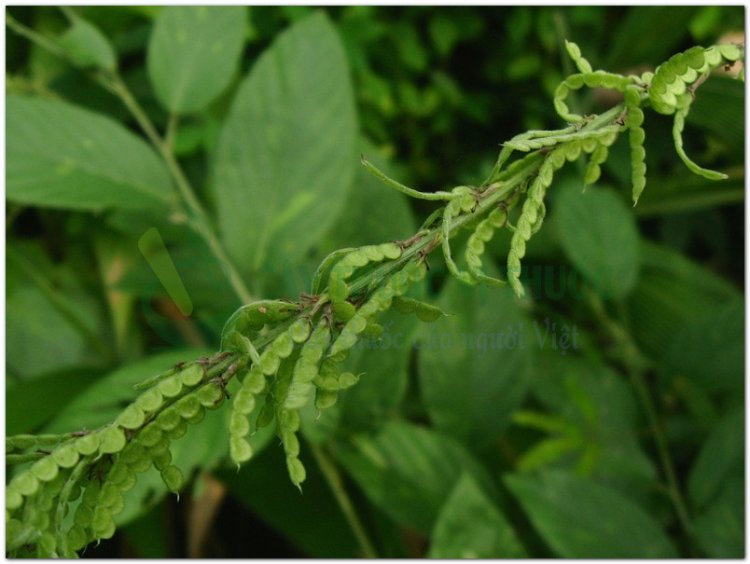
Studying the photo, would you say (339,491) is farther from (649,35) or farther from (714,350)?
(649,35)

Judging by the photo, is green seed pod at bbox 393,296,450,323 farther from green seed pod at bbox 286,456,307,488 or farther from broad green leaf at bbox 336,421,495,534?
broad green leaf at bbox 336,421,495,534

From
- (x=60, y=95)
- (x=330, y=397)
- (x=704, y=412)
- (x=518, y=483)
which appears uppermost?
(x=60, y=95)

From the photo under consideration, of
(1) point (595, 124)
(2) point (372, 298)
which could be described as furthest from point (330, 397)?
(1) point (595, 124)

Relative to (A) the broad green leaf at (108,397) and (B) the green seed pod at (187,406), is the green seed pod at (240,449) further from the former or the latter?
(A) the broad green leaf at (108,397)

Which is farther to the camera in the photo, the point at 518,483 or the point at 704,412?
the point at 704,412

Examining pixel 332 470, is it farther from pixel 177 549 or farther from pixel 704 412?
pixel 704 412

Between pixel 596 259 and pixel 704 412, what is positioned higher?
pixel 596 259

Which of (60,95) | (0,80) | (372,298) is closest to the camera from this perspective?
(372,298)
